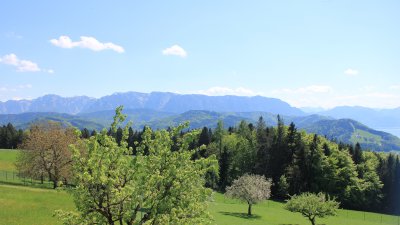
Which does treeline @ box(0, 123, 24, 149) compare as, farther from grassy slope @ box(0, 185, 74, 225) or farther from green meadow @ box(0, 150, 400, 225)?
grassy slope @ box(0, 185, 74, 225)

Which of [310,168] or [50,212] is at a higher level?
[310,168]

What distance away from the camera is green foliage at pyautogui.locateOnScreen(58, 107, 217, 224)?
1556 cm

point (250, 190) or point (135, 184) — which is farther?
point (250, 190)

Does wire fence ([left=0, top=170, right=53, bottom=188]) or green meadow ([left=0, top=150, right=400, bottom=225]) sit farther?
wire fence ([left=0, top=170, right=53, bottom=188])

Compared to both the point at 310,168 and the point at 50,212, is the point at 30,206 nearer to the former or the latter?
the point at 50,212

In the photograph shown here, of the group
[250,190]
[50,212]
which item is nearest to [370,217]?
[250,190]

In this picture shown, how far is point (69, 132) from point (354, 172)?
72528mm

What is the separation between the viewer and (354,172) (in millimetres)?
96438

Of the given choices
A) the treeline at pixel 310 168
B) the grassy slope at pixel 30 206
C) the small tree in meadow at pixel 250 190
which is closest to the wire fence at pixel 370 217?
the treeline at pixel 310 168

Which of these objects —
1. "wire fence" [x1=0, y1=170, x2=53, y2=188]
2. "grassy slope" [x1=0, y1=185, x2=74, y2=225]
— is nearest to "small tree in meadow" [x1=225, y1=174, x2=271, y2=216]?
"grassy slope" [x1=0, y1=185, x2=74, y2=225]

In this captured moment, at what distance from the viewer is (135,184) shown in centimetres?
1647

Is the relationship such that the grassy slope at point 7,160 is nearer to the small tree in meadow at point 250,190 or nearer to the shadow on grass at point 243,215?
the shadow on grass at point 243,215

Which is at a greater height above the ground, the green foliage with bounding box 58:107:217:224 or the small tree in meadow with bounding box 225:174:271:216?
the green foliage with bounding box 58:107:217:224

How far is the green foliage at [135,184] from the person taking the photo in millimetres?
15562
